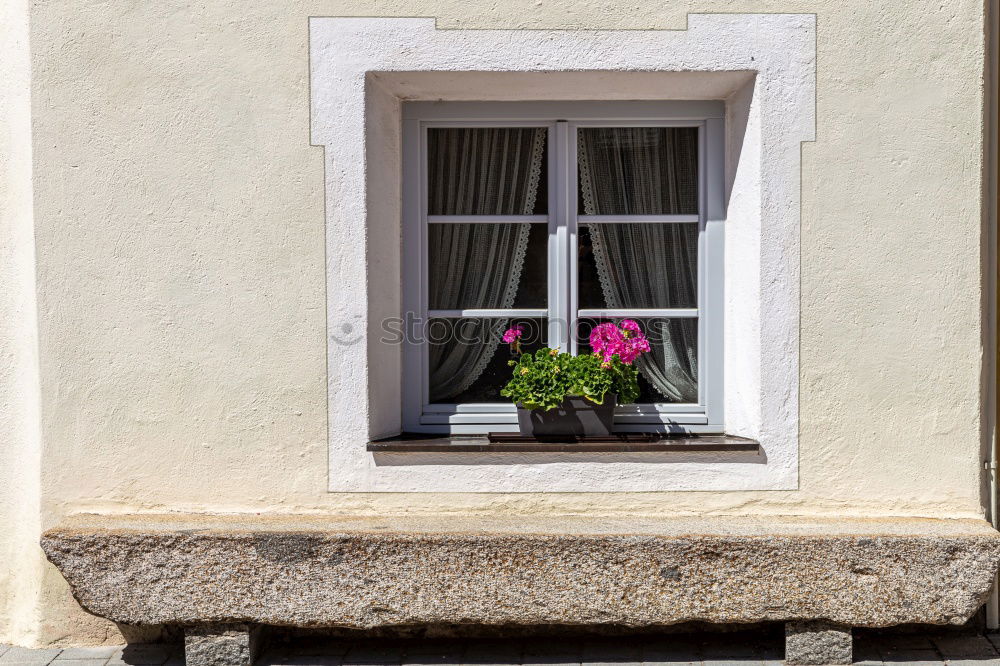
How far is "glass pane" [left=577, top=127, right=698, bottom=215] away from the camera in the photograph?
3.89m

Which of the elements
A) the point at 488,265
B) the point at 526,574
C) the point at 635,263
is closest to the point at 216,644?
the point at 526,574

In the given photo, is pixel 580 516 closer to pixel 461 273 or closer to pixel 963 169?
pixel 461 273

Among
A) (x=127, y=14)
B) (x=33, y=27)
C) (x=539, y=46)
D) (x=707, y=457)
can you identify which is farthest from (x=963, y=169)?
(x=33, y=27)

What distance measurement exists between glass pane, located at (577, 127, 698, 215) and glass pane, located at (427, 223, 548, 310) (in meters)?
0.30

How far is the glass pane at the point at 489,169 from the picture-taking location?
12.8 feet

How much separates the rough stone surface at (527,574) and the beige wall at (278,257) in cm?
24

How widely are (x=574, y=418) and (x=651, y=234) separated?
35.0 inches

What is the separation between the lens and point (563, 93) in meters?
3.73

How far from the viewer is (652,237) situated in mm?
3926

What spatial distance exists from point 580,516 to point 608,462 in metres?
0.25

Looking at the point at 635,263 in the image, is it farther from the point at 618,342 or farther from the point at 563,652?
the point at 563,652

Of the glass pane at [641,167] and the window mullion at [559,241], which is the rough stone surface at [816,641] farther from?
the glass pane at [641,167]

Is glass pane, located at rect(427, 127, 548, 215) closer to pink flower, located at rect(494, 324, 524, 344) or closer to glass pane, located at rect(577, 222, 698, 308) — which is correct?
glass pane, located at rect(577, 222, 698, 308)

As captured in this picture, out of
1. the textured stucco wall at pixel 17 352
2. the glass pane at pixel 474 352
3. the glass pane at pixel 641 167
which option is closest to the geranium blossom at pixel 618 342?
the glass pane at pixel 474 352
